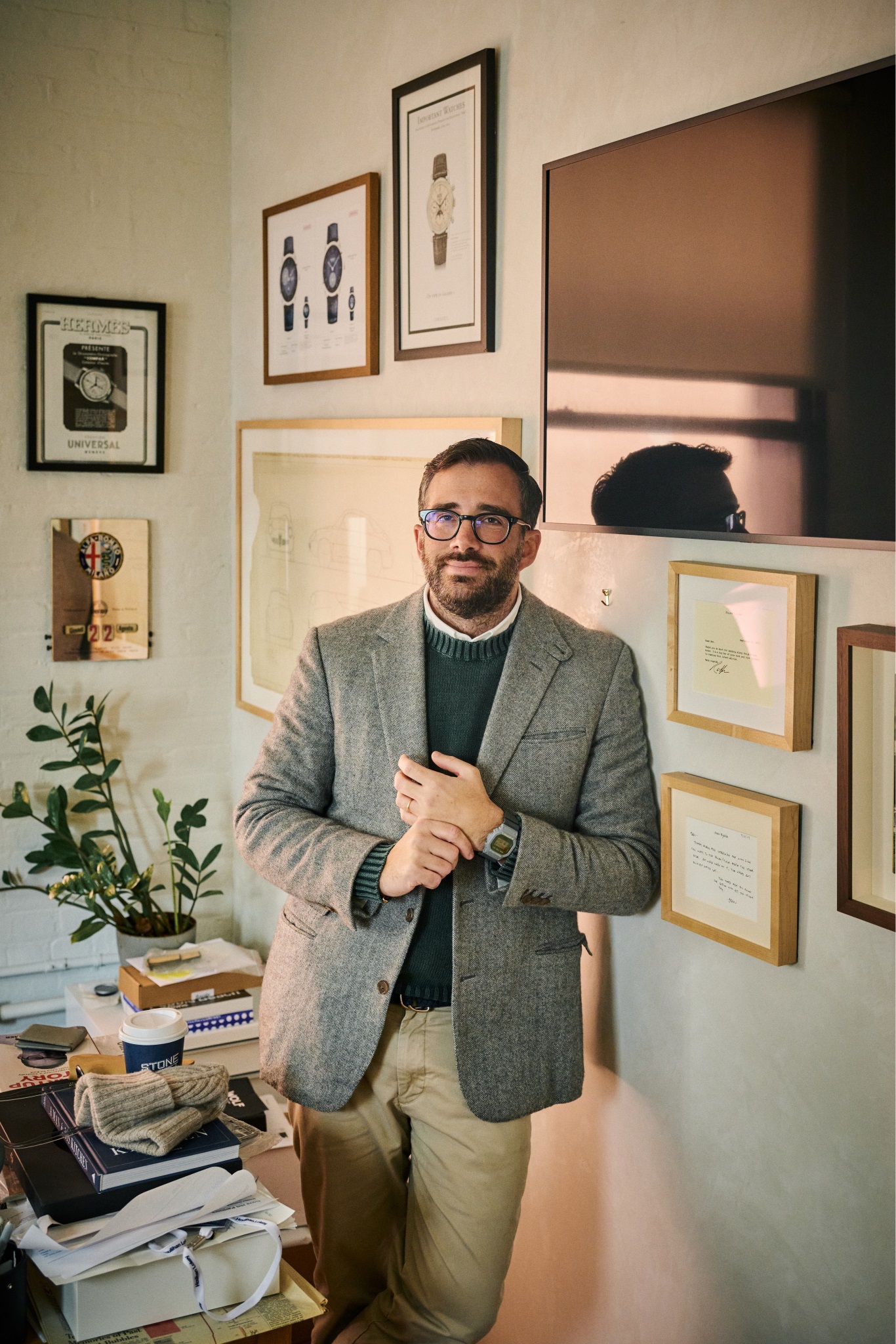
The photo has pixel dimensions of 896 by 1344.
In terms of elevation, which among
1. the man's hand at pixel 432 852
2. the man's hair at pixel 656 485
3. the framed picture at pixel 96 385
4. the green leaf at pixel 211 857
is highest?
the framed picture at pixel 96 385

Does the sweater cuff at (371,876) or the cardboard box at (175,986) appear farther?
the cardboard box at (175,986)

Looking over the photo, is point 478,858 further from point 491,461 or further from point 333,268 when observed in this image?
point 333,268

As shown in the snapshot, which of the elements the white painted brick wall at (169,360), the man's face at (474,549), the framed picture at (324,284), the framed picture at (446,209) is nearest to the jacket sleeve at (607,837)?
the man's face at (474,549)

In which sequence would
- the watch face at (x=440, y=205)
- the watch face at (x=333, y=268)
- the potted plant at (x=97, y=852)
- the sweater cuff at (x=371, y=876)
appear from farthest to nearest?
the potted plant at (x=97, y=852) < the watch face at (x=333, y=268) < the watch face at (x=440, y=205) < the sweater cuff at (x=371, y=876)

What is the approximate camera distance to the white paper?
1.77 metres

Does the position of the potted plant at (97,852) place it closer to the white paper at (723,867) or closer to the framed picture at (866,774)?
the white paper at (723,867)

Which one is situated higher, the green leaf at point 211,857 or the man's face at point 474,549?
the man's face at point 474,549

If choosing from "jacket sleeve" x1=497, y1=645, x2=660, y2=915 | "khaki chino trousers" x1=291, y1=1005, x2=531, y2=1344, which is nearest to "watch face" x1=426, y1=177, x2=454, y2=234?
"jacket sleeve" x1=497, y1=645, x2=660, y2=915

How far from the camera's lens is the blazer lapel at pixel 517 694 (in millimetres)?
1944

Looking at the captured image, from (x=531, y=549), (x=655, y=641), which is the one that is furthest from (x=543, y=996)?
(x=531, y=549)

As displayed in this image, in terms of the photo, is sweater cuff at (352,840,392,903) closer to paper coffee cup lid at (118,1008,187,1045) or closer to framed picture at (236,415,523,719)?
paper coffee cup lid at (118,1008,187,1045)

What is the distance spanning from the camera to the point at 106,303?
11.1 feet

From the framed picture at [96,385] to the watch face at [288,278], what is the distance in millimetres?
453

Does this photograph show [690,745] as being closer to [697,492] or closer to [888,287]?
[697,492]
